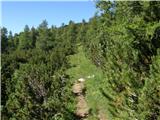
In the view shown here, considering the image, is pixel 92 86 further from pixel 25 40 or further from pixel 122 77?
pixel 25 40

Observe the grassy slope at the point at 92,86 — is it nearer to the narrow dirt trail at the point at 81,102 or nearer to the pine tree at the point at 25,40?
the narrow dirt trail at the point at 81,102

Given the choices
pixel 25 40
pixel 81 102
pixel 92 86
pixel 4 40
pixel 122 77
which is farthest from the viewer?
pixel 25 40

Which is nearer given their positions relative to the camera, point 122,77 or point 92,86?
point 122,77

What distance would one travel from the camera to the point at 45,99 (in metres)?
28.2

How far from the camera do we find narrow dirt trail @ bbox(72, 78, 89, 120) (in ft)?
135

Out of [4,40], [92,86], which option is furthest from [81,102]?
[4,40]

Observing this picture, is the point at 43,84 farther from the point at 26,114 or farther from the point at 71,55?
the point at 71,55

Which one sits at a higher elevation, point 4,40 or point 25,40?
point 4,40

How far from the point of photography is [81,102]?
46219 millimetres

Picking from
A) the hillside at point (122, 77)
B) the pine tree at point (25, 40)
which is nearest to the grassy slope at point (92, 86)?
the hillside at point (122, 77)

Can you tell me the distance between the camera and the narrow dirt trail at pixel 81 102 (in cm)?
4112

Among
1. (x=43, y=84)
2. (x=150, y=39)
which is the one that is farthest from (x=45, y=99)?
(x=150, y=39)

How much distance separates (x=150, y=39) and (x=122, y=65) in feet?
9.24

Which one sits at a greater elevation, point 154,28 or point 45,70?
point 154,28
